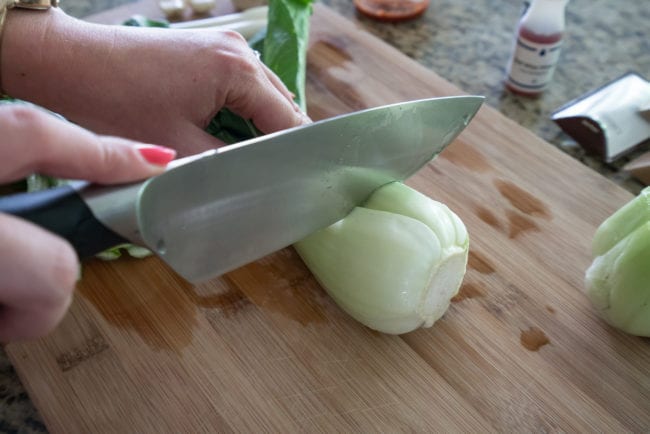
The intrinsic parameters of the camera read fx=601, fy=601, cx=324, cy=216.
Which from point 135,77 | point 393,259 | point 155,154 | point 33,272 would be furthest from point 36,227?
point 393,259

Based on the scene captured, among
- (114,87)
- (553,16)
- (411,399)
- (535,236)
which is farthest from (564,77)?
(114,87)

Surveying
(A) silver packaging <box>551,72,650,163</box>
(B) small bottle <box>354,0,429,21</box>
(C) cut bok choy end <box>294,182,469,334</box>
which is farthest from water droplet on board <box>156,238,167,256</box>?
(B) small bottle <box>354,0,429,21</box>

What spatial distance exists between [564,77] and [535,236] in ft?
2.18

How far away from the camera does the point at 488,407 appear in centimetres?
97

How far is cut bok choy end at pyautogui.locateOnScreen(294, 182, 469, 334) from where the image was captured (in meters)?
1.00

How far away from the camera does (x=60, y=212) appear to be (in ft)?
2.39

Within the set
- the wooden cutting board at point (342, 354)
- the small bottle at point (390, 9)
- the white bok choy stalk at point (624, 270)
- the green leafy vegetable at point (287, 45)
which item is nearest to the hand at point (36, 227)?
the wooden cutting board at point (342, 354)

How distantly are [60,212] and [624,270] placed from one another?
34.8 inches

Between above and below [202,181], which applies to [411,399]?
below

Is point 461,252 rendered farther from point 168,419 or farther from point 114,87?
point 114,87

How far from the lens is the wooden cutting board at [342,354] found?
95 centimetres

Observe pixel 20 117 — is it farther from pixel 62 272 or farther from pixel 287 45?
pixel 287 45

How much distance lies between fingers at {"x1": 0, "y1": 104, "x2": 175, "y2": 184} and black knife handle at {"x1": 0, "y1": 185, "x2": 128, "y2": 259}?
0.10 feet

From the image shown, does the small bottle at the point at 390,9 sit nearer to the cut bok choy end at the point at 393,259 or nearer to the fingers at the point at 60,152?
the cut bok choy end at the point at 393,259
